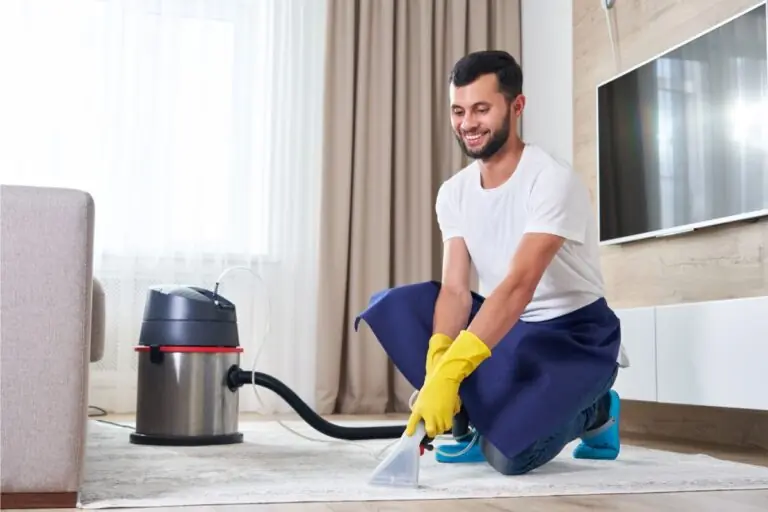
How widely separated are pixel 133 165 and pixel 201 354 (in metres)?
1.84

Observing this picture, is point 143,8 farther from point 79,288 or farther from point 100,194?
point 79,288

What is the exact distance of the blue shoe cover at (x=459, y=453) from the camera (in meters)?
2.09

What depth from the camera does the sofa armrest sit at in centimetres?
138

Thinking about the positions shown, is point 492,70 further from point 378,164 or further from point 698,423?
point 378,164

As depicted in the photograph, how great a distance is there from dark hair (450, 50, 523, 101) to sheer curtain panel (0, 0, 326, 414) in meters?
2.17

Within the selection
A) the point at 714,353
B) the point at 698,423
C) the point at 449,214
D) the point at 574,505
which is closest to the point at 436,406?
the point at 574,505

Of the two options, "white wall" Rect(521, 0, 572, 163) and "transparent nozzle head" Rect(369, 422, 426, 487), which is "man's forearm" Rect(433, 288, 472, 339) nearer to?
"transparent nozzle head" Rect(369, 422, 426, 487)

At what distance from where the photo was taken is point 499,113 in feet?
6.42

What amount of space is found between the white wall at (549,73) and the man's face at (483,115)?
6.49ft

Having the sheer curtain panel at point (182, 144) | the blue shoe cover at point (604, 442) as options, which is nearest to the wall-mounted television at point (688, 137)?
the blue shoe cover at point (604, 442)

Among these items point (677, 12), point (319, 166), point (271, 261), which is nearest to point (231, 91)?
point (319, 166)

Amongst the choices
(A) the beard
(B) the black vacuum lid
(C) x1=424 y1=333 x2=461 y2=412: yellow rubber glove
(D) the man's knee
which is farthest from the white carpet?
(A) the beard

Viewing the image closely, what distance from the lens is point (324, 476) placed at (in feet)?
6.05

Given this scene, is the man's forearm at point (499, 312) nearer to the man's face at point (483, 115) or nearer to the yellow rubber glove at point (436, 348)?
the yellow rubber glove at point (436, 348)
